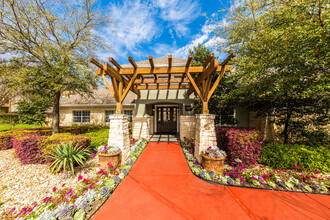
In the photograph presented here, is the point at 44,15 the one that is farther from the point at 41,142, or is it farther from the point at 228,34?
the point at 228,34

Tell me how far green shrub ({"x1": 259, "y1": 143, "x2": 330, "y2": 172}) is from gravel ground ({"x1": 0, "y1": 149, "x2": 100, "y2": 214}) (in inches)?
245

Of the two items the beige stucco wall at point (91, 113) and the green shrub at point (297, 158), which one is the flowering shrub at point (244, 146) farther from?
the beige stucco wall at point (91, 113)

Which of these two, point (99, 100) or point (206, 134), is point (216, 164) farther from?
point (99, 100)

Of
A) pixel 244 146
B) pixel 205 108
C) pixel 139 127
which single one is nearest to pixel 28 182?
pixel 139 127

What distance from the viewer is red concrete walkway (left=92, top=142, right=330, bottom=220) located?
87.2 inches

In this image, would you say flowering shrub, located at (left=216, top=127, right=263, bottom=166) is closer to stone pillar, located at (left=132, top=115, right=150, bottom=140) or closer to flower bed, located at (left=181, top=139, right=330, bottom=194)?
flower bed, located at (left=181, top=139, right=330, bottom=194)

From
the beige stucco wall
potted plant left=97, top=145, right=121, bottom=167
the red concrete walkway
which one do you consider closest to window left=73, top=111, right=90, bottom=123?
the beige stucco wall

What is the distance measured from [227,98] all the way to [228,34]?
11.4 feet

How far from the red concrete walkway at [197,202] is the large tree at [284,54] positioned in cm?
270

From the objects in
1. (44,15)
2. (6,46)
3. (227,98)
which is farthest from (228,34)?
(6,46)

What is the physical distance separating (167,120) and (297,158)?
7.60 meters

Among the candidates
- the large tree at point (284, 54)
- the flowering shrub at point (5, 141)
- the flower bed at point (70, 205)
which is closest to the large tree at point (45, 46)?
the flowering shrub at point (5, 141)

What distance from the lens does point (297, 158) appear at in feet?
13.4

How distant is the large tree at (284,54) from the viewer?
3.29m
